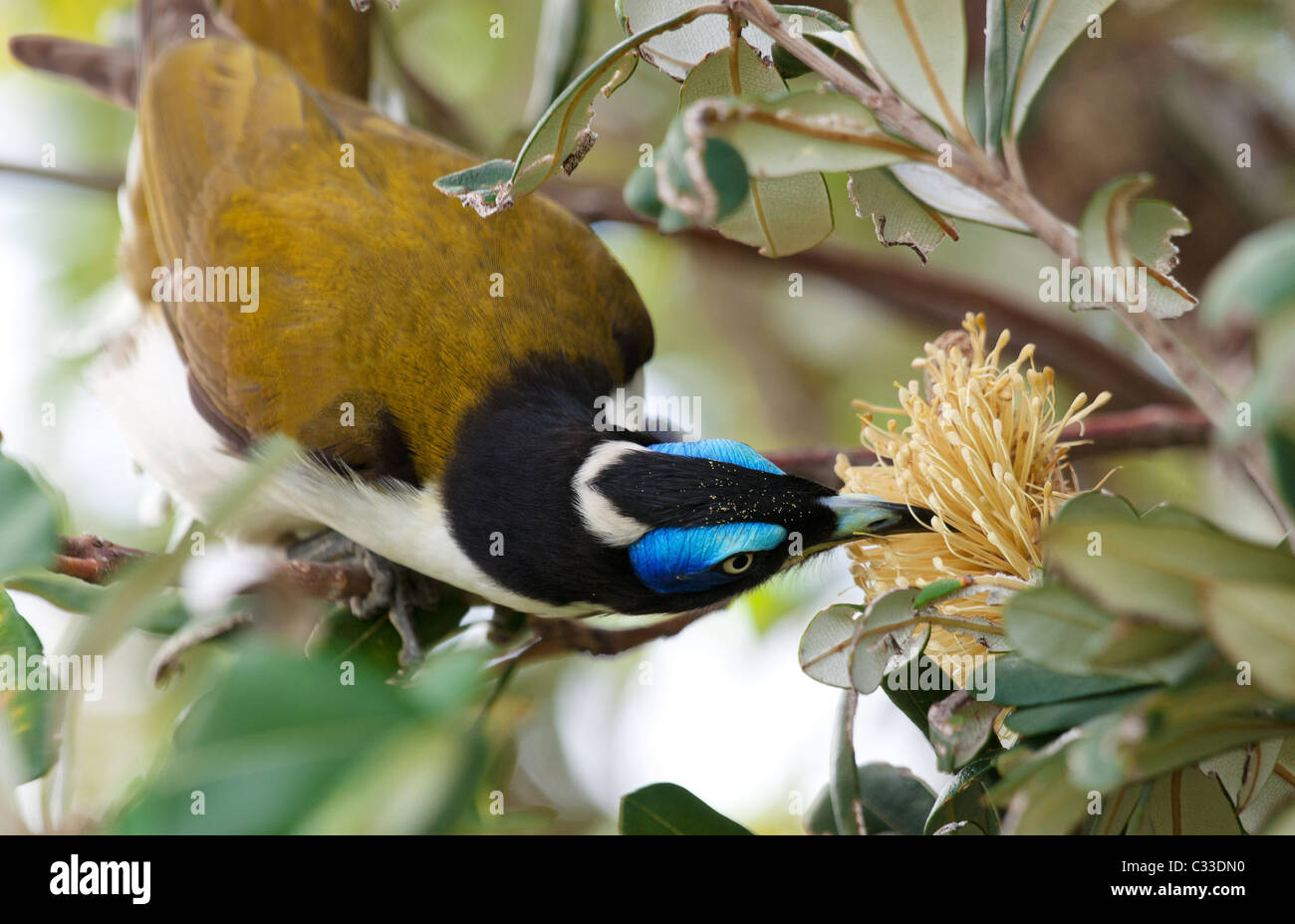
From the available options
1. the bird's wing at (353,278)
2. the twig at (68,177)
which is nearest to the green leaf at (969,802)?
the bird's wing at (353,278)

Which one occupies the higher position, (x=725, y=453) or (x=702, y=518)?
(x=725, y=453)

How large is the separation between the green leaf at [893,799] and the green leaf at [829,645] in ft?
0.78

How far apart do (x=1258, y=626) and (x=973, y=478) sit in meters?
0.66

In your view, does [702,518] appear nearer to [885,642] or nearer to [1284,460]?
[885,642]

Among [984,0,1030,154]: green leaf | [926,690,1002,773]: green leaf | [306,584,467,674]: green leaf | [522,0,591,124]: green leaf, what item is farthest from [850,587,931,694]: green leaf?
[522,0,591,124]: green leaf

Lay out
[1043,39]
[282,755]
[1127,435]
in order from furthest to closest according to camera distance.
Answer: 1. [1127,435]
2. [1043,39]
3. [282,755]

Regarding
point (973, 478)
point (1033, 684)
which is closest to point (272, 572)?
point (973, 478)

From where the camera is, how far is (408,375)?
2.19 meters

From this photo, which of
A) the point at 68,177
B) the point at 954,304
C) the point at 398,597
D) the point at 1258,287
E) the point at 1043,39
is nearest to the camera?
the point at 1258,287

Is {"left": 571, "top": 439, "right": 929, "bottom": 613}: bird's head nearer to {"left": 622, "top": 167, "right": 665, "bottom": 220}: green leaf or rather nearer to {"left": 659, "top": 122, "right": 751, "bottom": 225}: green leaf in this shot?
{"left": 622, "top": 167, "right": 665, "bottom": 220}: green leaf

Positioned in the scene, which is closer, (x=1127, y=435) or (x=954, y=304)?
(x=1127, y=435)

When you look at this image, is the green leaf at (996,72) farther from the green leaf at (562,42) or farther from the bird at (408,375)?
the green leaf at (562,42)
